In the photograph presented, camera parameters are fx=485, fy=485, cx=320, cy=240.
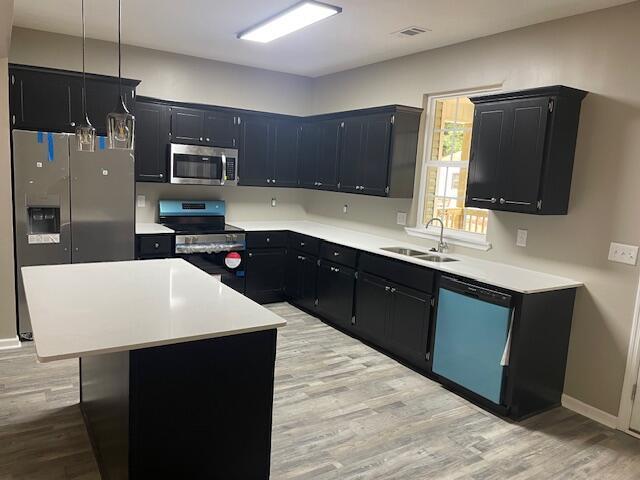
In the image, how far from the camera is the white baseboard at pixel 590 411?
10.7 ft

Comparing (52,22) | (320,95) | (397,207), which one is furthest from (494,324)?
(52,22)

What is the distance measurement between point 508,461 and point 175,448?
74.5 inches

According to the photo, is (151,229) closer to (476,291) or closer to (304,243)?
(304,243)

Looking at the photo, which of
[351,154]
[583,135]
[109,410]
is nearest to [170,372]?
[109,410]

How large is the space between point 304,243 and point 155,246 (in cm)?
157

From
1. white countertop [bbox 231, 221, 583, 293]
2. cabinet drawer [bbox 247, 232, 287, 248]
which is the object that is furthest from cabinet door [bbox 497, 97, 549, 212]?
cabinet drawer [bbox 247, 232, 287, 248]

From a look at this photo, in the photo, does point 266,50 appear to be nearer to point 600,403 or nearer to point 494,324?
point 494,324

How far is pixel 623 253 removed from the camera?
3189 mm

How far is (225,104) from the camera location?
226 inches

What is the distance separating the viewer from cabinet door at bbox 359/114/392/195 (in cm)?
469

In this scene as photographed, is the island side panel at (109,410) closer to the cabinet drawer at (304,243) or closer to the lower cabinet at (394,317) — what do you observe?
the lower cabinet at (394,317)

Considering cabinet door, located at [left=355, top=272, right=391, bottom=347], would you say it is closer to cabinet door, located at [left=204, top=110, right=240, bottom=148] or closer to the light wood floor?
the light wood floor

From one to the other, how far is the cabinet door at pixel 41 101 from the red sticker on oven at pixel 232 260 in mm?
1942

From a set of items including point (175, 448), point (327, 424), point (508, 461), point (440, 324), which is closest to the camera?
point (175, 448)
